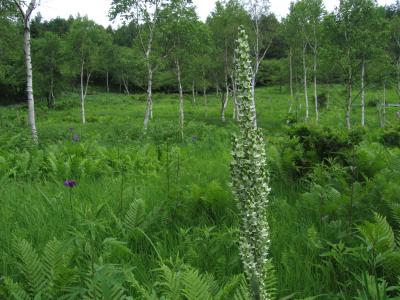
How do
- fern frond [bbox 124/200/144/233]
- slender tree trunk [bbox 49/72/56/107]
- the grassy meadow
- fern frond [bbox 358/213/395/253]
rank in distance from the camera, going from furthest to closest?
1. slender tree trunk [bbox 49/72/56/107]
2. fern frond [bbox 124/200/144/233]
3. fern frond [bbox 358/213/395/253]
4. the grassy meadow

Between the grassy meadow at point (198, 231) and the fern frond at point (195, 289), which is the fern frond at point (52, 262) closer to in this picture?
the grassy meadow at point (198, 231)

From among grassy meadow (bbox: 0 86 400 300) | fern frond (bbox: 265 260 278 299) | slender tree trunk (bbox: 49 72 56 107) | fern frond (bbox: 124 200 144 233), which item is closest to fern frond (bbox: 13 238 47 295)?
grassy meadow (bbox: 0 86 400 300)

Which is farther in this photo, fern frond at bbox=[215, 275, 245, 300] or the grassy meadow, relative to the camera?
the grassy meadow

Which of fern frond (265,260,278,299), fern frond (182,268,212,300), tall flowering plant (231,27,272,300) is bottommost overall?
fern frond (265,260,278,299)

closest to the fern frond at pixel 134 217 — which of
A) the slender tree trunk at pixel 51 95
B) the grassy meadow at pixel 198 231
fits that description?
the grassy meadow at pixel 198 231

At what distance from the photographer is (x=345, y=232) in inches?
141

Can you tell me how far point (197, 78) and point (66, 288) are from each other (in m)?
49.1

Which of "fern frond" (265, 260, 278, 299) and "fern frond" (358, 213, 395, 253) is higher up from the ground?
"fern frond" (358, 213, 395, 253)

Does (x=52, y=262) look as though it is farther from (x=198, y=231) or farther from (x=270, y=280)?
(x=270, y=280)

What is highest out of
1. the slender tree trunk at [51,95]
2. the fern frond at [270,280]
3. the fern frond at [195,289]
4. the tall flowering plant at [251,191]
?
the slender tree trunk at [51,95]

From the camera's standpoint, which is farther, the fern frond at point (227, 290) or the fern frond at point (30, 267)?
the fern frond at point (30, 267)

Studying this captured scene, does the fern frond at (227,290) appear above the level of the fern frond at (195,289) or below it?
below

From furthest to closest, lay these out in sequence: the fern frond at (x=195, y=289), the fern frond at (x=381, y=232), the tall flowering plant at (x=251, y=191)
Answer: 1. the fern frond at (x=381, y=232)
2. the fern frond at (x=195, y=289)
3. the tall flowering plant at (x=251, y=191)

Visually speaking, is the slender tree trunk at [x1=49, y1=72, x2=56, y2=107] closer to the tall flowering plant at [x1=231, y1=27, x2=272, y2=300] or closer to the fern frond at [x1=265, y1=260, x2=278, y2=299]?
the fern frond at [x1=265, y1=260, x2=278, y2=299]
